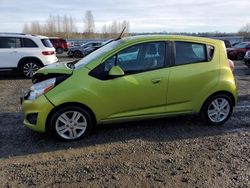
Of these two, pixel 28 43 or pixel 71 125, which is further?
pixel 28 43

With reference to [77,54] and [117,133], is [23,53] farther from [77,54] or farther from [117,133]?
[77,54]

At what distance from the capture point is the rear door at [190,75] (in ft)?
19.0

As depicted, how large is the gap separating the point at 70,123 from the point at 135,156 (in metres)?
1.22

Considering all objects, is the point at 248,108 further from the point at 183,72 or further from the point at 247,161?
the point at 247,161

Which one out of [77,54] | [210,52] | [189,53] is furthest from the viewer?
[77,54]

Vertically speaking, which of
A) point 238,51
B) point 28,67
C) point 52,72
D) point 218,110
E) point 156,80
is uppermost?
point 52,72

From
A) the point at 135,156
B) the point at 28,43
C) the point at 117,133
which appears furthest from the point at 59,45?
the point at 135,156

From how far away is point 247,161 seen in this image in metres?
4.70

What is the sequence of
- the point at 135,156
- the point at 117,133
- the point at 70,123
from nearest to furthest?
the point at 135,156 → the point at 70,123 → the point at 117,133

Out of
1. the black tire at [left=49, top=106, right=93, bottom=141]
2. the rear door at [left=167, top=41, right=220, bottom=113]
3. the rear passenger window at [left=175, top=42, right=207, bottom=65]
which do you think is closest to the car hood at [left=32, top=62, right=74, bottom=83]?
the black tire at [left=49, top=106, right=93, bottom=141]

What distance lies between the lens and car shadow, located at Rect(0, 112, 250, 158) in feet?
17.1

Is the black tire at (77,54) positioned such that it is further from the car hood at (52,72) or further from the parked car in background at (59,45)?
the car hood at (52,72)

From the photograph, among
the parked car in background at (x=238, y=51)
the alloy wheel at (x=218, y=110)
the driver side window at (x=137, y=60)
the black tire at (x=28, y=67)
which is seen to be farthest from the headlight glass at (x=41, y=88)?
the parked car in background at (x=238, y=51)

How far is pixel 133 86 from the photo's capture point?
546cm
